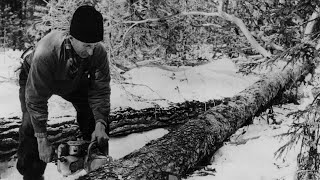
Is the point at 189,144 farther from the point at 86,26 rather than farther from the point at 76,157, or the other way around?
the point at 86,26

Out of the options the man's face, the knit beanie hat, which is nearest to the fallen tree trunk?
the man's face

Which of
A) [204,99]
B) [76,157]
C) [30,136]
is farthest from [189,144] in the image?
[204,99]

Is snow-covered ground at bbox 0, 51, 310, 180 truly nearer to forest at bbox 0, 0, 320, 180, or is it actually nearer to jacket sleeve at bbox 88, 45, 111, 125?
forest at bbox 0, 0, 320, 180

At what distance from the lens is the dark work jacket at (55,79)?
103 inches

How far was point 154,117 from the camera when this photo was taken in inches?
215

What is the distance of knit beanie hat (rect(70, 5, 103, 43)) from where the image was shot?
99.3 inches

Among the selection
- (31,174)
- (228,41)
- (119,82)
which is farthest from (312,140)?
(228,41)

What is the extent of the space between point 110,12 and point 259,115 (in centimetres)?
330

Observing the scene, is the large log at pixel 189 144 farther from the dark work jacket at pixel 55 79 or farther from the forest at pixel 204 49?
the dark work jacket at pixel 55 79

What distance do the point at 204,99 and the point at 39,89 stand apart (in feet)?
13.1

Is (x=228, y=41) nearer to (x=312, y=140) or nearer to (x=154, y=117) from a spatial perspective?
(x=154, y=117)

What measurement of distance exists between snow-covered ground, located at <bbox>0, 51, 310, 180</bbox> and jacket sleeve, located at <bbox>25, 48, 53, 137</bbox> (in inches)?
54.4

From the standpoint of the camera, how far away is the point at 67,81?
2.95 m

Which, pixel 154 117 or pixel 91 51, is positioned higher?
pixel 91 51
